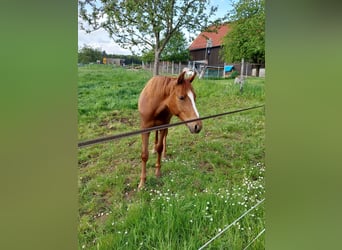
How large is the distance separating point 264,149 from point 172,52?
78cm

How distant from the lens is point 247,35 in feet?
5.60

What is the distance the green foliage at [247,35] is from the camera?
5.34ft

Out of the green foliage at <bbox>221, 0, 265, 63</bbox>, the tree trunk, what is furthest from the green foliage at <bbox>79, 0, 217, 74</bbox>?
the green foliage at <bbox>221, 0, 265, 63</bbox>

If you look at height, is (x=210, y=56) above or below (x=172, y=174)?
above

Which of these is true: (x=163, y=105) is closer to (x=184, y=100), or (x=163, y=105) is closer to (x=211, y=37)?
(x=184, y=100)

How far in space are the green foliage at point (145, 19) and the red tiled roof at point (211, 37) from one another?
1.9 inches

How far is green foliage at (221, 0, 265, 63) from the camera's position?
1629 millimetres

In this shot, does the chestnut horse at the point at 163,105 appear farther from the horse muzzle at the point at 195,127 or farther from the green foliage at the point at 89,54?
the green foliage at the point at 89,54

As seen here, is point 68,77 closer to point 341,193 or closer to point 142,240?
point 142,240

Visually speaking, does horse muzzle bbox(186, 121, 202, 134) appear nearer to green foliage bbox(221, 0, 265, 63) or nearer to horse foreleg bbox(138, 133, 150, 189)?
horse foreleg bbox(138, 133, 150, 189)

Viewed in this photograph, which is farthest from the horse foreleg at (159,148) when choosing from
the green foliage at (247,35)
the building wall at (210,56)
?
the green foliage at (247,35)

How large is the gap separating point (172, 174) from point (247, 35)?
0.87 m

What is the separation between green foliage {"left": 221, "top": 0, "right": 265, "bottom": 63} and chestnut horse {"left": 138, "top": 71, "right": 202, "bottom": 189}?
0.35 metres

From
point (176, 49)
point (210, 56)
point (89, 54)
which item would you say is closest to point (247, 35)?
point (210, 56)
